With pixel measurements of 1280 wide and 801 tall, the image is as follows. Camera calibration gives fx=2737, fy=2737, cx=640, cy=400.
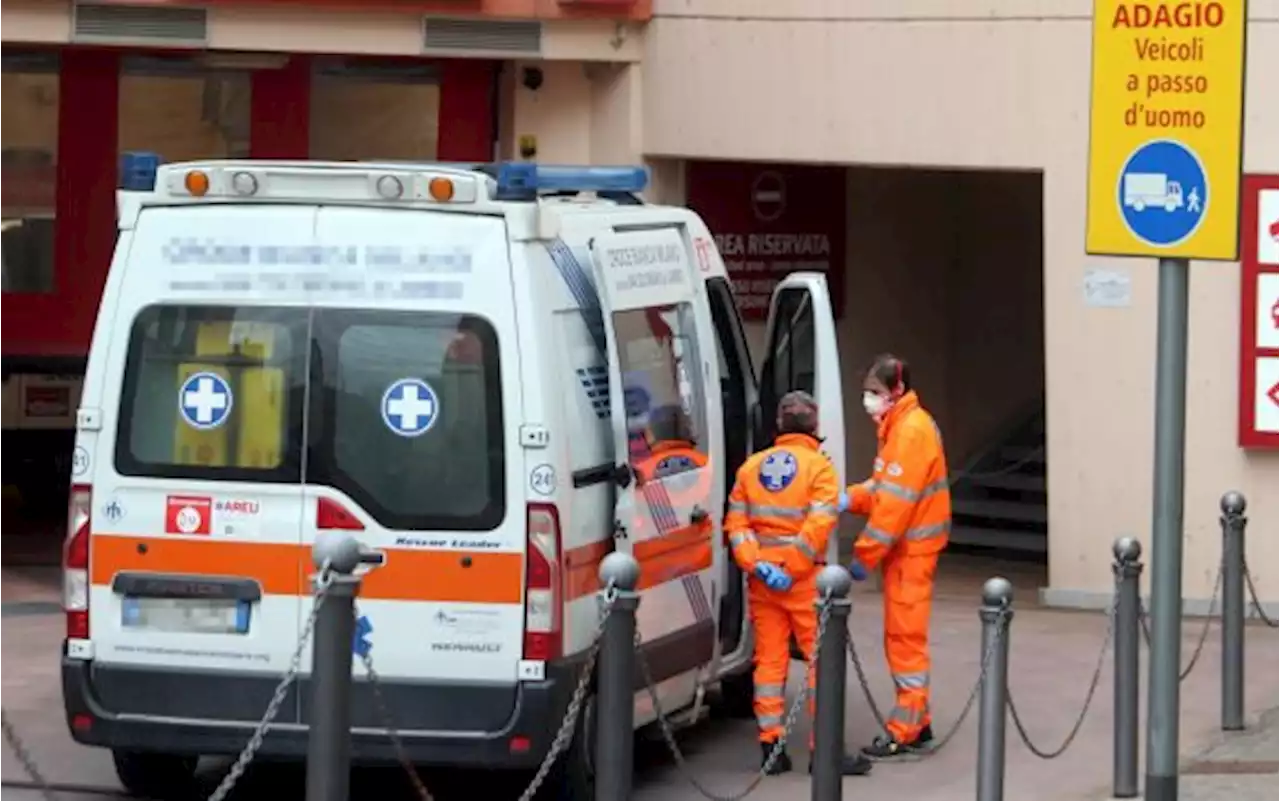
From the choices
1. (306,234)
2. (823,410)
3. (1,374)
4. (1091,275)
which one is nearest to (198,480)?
(306,234)

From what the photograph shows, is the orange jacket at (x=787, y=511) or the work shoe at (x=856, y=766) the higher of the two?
the orange jacket at (x=787, y=511)

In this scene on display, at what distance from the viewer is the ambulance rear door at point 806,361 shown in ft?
37.0

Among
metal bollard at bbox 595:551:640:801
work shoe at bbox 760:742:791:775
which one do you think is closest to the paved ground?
work shoe at bbox 760:742:791:775

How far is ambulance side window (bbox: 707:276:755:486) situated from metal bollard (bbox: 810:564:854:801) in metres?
2.60

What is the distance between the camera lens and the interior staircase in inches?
734

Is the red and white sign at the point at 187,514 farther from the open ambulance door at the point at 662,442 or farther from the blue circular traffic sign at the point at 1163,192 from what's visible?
the blue circular traffic sign at the point at 1163,192

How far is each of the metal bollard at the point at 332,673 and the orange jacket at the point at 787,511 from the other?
3.13 m

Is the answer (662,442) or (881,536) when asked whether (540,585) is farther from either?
(881,536)

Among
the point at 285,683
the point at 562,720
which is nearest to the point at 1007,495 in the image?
the point at 562,720

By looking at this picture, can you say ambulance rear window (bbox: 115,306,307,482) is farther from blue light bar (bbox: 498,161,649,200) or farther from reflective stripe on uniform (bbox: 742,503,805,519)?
reflective stripe on uniform (bbox: 742,503,805,519)

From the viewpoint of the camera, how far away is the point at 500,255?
9398 millimetres

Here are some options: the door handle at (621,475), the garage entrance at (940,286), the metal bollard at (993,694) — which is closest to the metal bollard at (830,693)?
the metal bollard at (993,694)

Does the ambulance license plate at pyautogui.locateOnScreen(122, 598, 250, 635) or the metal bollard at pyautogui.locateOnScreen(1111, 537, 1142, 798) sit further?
the metal bollard at pyautogui.locateOnScreen(1111, 537, 1142, 798)

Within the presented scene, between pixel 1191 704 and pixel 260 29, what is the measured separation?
729cm
